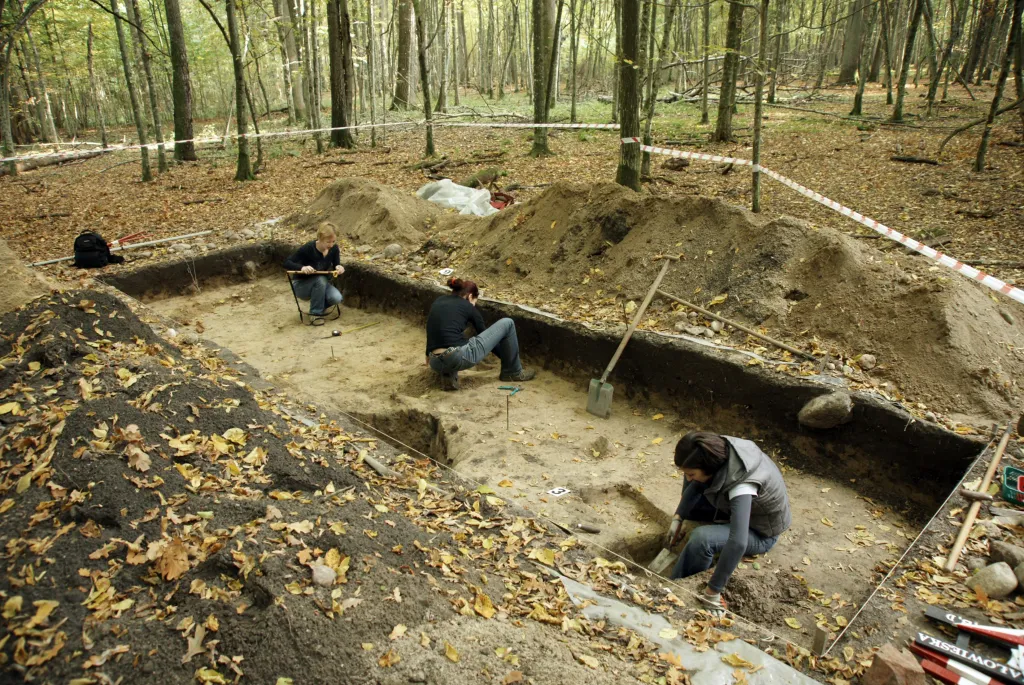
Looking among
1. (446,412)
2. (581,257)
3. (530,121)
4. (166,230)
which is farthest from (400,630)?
(530,121)

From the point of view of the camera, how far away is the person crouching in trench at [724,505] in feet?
11.6

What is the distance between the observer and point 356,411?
5895 millimetres

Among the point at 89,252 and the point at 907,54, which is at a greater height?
the point at 907,54

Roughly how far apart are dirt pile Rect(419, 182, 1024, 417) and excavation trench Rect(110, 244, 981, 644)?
1.52 ft

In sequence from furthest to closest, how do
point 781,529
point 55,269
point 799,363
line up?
point 55,269, point 799,363, point 781,529

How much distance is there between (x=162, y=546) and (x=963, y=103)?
18.8m

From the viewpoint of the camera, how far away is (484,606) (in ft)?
9.37

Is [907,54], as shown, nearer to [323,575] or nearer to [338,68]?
[338,68]

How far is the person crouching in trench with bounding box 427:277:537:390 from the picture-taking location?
613 cm

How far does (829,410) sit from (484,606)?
3046 millimetres

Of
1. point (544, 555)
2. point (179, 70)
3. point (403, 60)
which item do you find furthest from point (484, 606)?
point (403, 60)

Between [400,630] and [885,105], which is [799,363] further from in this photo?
[885,105]

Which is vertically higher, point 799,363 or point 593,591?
point 799,363

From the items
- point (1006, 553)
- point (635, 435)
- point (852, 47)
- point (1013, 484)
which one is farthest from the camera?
point (852, 47)
